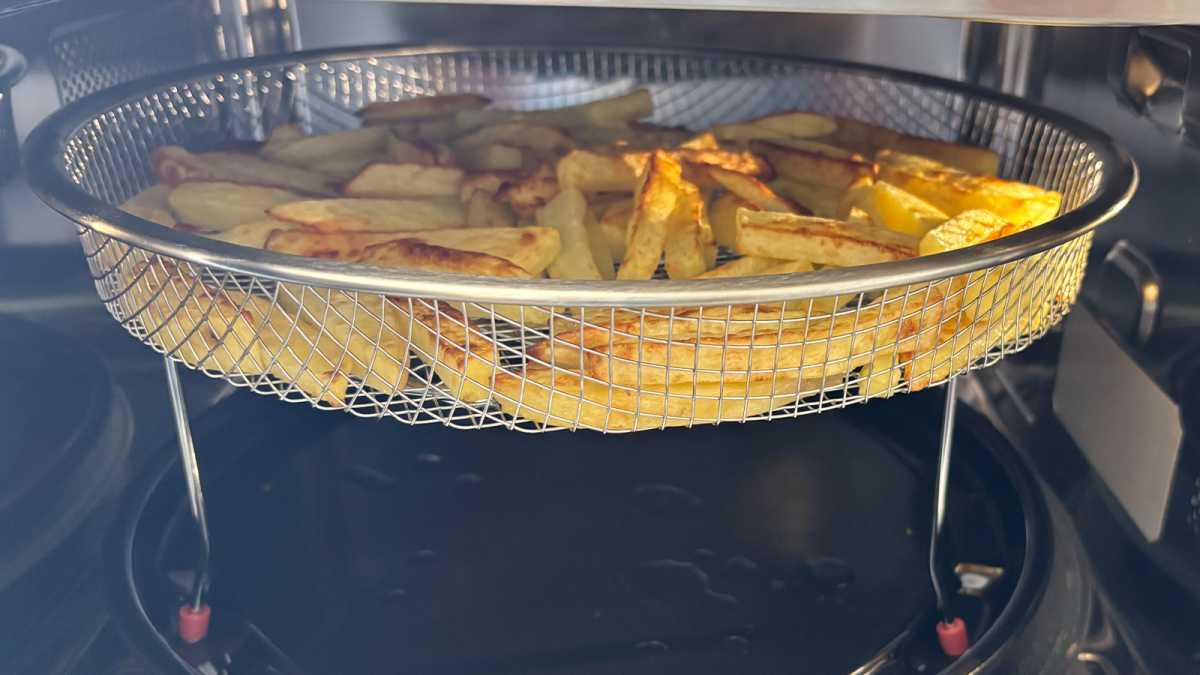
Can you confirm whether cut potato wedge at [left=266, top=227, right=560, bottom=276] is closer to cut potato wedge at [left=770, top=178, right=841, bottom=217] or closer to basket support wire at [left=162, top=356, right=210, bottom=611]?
basket support wire at [left=162, top=356, right=210, bottom=611]

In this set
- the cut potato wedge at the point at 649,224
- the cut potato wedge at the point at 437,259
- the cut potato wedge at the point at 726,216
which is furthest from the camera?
the cut potato wedge at the point at 726,216

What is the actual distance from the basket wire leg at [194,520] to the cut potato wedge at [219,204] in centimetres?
16

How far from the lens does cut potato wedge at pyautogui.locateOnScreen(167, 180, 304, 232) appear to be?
1177mm

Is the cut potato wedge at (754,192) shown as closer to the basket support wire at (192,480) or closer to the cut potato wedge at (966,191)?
the cut potato wedge at (966,191)

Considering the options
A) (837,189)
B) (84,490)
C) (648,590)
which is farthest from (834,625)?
(84,490)

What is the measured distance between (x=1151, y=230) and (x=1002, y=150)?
0.38 meters

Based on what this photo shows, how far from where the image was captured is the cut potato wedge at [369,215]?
3.65 feet

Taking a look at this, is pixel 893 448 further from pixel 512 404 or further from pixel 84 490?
pixel 84 490

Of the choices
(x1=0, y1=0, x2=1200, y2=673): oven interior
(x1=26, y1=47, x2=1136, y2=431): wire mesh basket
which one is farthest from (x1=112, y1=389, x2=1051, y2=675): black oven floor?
(x1=26, y1=47, x2=1136, y2=431): wire mesh basket

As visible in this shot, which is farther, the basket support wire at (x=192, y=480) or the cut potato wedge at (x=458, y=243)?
the basket support wire at (x=192, y=480)

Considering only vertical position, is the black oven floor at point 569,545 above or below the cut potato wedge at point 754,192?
below

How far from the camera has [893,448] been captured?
1.53 m

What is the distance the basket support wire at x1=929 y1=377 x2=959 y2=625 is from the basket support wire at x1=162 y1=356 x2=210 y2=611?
82 cm

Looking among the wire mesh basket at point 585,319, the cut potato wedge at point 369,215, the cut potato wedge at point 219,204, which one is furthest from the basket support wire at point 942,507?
the cut potato wedge at point 219,204
